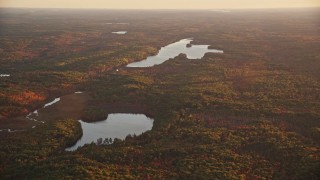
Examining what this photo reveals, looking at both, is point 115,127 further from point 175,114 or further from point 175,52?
point 175,52

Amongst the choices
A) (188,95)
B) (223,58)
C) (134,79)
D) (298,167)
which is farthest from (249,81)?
(298,167)

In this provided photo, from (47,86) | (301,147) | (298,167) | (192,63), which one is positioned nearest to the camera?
(298,167)

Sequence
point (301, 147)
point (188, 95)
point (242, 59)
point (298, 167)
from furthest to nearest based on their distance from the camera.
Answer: point (242, 59) → point (188, 95) → point (301, 147) → point (298, 167)

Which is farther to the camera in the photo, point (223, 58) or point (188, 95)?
point (223, 58)

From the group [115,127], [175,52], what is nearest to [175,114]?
[115,127]

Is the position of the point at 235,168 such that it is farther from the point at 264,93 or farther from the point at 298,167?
the point at 264,93
